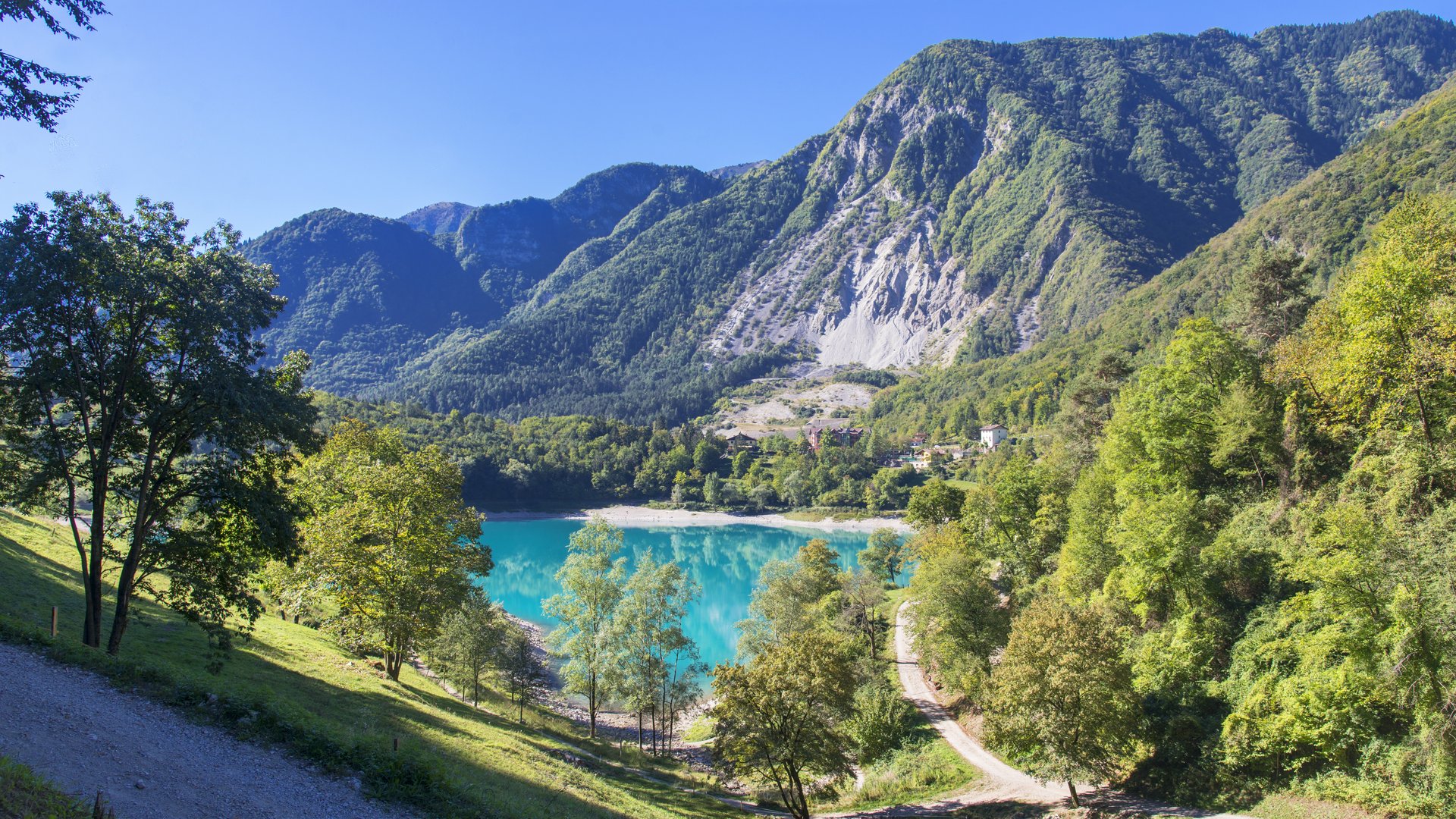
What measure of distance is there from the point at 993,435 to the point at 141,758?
136897mm

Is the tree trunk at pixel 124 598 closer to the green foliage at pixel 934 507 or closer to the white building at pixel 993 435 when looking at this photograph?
the green foliage at pixel 934 507

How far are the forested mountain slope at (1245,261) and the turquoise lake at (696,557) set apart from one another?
34.1 meters

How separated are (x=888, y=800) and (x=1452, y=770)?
1500 cm

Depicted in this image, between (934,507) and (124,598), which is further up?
(934,507)

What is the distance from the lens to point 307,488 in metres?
23.7

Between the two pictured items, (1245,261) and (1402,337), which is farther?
(1245,261)

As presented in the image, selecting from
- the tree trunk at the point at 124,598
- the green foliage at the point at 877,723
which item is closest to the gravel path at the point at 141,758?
the tree trunk at the point at 124,598

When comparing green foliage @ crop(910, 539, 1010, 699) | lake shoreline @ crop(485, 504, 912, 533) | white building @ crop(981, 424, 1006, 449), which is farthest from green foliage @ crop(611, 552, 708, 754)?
white building @ crop(981, 424, 1006, 449)

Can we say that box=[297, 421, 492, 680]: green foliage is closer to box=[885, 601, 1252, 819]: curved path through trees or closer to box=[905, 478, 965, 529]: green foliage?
box=[885, 601, 1252, 819]: curved path through trees

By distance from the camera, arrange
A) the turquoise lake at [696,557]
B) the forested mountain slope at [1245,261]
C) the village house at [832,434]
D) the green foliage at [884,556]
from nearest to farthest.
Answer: the green foliage at [884,556]
the turquoise lake at [696,557]
the forested mountain slope at [1245,261]
the village house at [832,434]

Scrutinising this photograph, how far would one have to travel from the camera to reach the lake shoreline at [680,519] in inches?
4464

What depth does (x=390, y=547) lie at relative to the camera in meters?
20.9

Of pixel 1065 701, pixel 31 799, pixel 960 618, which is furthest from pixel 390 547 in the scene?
pixel 960 618

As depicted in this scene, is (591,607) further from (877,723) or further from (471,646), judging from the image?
(877,723)
